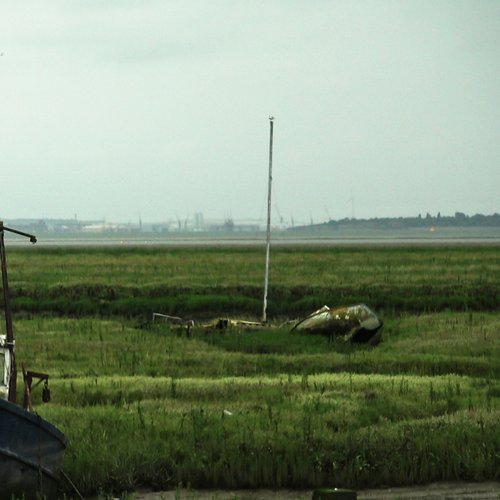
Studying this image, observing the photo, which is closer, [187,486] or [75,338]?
[187,486]

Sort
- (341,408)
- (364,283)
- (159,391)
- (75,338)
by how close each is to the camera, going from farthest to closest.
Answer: (364,283), (75,338), (159,391), (341,408)

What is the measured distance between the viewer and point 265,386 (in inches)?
856

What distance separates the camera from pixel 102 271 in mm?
58094

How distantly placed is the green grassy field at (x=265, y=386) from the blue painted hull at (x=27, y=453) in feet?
4.51

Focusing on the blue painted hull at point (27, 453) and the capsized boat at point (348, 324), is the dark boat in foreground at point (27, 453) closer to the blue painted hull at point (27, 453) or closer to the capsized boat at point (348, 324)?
the blue painted hull at point (27, 453)

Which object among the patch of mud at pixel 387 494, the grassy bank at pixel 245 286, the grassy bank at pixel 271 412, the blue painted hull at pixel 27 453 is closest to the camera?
the blue painted hull at pixel 27 453

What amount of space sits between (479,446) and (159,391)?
6525mm

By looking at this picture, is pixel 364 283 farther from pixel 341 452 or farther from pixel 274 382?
pixel 341 452

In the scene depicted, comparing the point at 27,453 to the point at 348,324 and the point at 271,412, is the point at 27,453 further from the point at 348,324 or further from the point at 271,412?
the point at 348,324

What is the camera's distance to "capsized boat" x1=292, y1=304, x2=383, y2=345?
1258 inches

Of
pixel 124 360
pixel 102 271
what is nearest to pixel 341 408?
pixel 124 360

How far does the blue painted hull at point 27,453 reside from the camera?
44.0 ft

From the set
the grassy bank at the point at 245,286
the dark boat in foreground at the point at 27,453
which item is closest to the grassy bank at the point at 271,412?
the dark boat in foreground at the point at 27,453

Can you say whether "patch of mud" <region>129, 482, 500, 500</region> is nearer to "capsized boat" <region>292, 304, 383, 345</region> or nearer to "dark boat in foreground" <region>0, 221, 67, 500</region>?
"dark boat in foreground" <region>0, 221, 67, 500</region>
